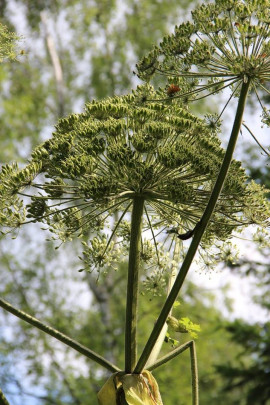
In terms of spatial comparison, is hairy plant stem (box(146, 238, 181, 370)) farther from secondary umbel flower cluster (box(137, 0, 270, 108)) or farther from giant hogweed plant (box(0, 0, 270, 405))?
secondary umbel flower cluster (box(137, 0, 270, 108))

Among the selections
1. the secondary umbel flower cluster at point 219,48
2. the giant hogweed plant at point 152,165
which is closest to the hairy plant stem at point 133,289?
the giant hogweed plant at point 152,165

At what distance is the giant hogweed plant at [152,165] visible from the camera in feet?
11.6

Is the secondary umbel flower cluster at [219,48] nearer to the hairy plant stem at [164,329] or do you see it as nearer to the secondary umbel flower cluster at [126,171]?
the secondary umbel flower cluster at [126,171]

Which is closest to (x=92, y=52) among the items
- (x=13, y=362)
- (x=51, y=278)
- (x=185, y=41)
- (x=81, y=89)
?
(x=81, y=89)

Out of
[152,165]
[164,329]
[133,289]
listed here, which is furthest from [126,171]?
[164,329]

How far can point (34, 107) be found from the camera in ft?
74.5

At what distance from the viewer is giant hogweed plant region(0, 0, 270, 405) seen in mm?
3541

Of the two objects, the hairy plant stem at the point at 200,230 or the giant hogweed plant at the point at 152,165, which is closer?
the hairy plant stem at the point at 200,230

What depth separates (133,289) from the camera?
367 cm

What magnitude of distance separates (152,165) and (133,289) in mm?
648

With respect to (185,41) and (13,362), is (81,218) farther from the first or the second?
(13,362)

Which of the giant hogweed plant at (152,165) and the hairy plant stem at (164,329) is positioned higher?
the giant hogweed plant at (152,165)

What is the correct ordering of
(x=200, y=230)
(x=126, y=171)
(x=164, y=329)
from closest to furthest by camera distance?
(x=200, y=230) < (x=126, y=171) < (x=164, y=329)

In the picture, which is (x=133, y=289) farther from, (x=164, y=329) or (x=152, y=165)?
(x=152, y=165)
